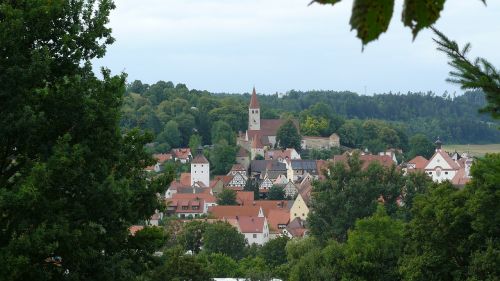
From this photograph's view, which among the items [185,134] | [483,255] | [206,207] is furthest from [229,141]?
[483,255]

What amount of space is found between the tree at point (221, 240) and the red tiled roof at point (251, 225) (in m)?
15.5

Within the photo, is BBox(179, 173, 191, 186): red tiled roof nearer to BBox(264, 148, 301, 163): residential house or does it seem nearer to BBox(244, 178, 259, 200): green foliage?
BBox(244, 178, 259, 200): green foliage

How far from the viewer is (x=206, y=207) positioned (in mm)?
88125

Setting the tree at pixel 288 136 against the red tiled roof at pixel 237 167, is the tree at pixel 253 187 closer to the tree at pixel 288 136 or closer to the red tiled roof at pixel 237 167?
the red tiled roof at pixel 237 167

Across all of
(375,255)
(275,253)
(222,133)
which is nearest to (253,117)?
(222,133)

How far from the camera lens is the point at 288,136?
131 metres

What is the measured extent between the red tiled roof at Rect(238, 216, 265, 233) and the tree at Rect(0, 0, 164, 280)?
63086 mm

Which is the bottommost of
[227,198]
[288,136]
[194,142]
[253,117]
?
[227,198]

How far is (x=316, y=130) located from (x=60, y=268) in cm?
12997

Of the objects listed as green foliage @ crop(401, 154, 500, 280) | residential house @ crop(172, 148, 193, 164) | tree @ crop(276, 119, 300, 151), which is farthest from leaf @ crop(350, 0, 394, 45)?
tree @ crop(276, 119, 300, 151)

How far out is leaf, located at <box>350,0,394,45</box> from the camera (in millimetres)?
1545

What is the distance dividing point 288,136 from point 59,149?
122m

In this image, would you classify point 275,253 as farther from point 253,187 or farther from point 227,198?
point 253,187

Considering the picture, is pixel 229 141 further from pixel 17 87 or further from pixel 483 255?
pixel 17 87
